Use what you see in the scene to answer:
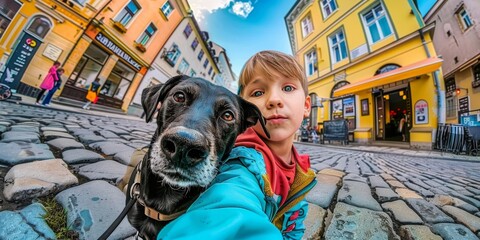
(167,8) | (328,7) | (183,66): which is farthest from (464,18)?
(183,66)

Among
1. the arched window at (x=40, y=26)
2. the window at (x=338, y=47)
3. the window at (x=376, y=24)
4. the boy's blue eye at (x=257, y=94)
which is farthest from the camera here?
the window at (x=338, y=47)

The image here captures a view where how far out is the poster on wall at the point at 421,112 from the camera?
9.33 metres

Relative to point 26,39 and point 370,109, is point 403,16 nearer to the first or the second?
point 370,109

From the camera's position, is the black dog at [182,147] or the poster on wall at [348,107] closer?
the black dog at [182,147]

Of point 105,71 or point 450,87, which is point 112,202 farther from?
point 450,87

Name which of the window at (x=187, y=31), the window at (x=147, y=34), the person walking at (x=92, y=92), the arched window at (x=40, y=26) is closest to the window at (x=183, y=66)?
the window at (x=187, y=31)

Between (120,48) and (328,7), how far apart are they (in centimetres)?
1738

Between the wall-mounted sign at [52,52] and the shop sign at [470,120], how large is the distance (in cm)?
2008

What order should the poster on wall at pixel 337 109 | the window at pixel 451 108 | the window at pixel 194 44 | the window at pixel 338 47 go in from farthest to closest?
the window at pixel 194 44 < the window at pixel 338 47 < the poster on wall at pixel 337 109 < the window at pixel 451 108

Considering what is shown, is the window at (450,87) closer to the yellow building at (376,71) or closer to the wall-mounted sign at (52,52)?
the yellow building at (376,71)

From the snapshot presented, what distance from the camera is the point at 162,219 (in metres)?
1.00

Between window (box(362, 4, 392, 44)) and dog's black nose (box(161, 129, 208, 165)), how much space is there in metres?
15.3

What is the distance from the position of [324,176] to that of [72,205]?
320cm

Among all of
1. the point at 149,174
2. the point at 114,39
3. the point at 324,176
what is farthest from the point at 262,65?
the point at 114,39
